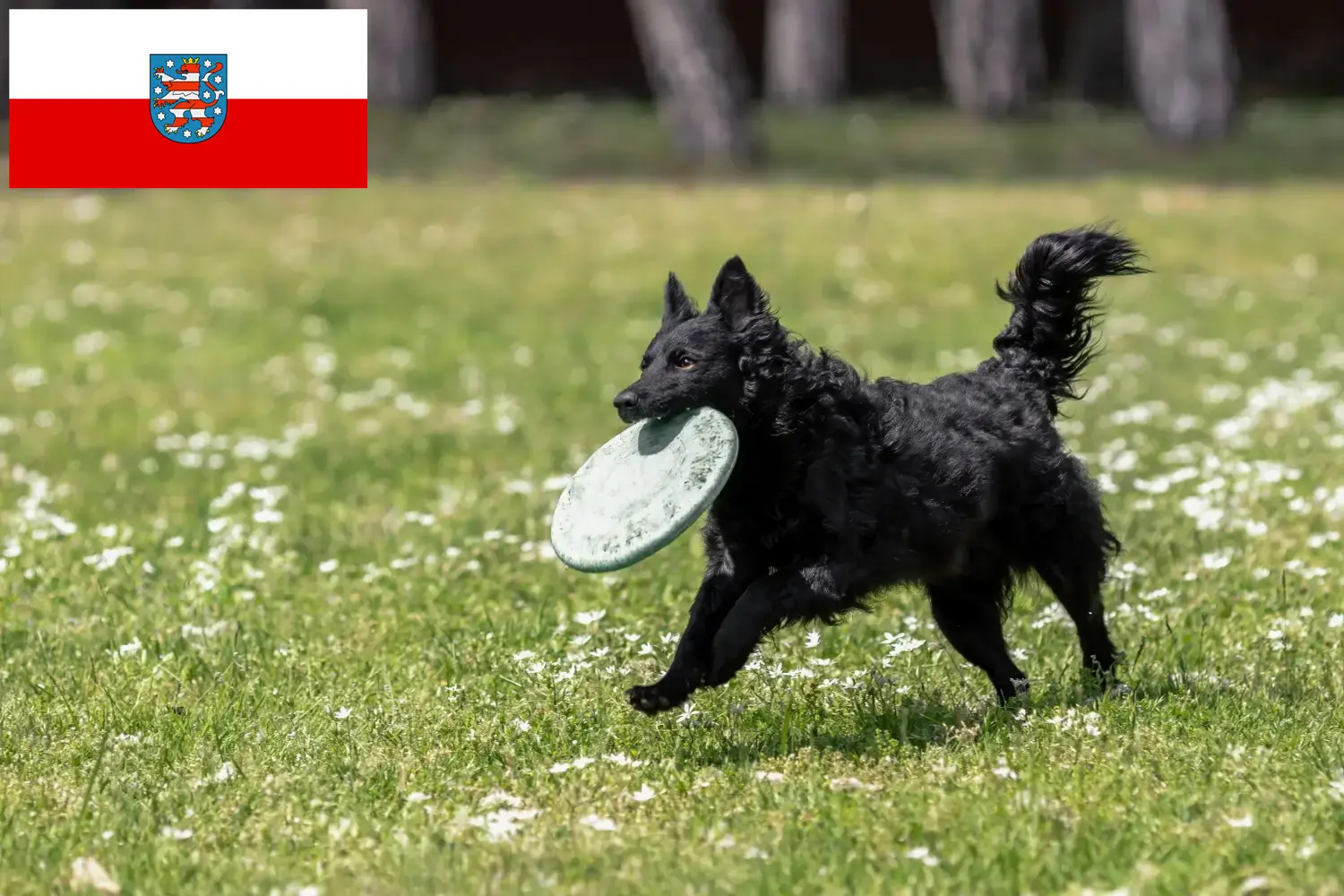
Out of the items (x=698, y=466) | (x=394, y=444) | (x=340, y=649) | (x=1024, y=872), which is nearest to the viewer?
(x=1024, y=872)

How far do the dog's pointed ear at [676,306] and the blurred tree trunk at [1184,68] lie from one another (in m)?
20.2

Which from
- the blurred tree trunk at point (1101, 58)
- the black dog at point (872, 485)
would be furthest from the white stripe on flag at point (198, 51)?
the blurred tree trunk at point (1101, 58)

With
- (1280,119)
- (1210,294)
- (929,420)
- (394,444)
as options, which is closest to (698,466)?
(929,420)

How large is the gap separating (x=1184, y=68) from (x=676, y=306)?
2108 cm

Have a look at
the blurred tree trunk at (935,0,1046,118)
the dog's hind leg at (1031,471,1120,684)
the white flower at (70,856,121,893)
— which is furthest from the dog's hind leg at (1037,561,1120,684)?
the blurred tree trunk at (935,0,1046,118)

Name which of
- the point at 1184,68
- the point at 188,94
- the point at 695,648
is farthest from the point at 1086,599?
the point at 1184,68

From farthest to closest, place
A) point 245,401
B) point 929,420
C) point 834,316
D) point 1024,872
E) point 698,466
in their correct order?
1. point 834,316
2. point 245,401
3. point 929,420
4. point 698,466
5. point 1024,872

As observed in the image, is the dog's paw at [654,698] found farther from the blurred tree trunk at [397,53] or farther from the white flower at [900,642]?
the blurred tree trunk at [397,53]

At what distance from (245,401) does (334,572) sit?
17.9 ft

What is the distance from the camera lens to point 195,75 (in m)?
13.1

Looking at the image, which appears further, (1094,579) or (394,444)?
(394,444)

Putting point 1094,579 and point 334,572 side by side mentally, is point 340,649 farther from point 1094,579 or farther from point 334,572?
point 1094,579

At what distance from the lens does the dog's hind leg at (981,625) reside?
6.11m

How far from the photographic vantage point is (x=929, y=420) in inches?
232
